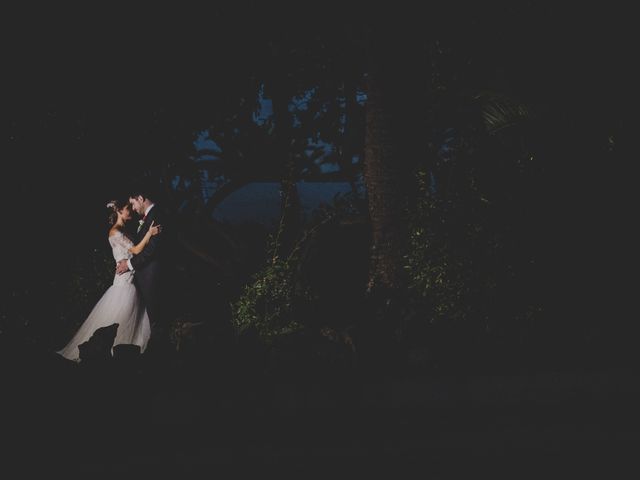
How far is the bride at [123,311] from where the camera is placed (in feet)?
25.0

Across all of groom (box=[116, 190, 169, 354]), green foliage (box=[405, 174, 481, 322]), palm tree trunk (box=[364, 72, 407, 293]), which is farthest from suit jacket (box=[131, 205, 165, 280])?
green foliage (box=[405, 174, 481, 322])

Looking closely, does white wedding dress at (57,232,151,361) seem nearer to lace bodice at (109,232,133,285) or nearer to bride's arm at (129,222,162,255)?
lace bodice at (109,232,133,285)

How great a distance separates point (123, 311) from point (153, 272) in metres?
0.48

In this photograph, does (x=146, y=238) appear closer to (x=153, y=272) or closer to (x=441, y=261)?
(x=153, y=272)

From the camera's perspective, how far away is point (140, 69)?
472 inches

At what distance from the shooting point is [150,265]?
7781 millimetres

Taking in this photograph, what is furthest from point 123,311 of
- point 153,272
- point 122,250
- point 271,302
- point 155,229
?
point 271,302

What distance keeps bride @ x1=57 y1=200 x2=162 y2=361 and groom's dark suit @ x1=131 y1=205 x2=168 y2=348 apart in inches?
2.4

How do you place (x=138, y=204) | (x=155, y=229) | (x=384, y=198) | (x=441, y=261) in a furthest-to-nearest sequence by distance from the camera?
1. (x=384, y=198)
2. (x=138, y=204)
3. (x=155, y=229)
4. (x=441, y=261)

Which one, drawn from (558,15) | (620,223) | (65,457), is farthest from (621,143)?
(65,457)

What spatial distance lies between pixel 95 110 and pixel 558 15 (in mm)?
6990

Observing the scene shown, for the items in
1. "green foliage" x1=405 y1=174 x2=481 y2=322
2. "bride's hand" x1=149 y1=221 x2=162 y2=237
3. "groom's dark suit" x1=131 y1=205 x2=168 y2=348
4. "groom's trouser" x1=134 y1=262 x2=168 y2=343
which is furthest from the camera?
"groom's trouser" x1=134 y1=262 x2=168 y2=343

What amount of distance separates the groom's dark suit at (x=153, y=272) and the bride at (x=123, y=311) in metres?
0.06

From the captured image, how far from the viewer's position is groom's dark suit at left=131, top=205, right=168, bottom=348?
7672 millimetres
